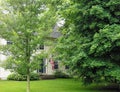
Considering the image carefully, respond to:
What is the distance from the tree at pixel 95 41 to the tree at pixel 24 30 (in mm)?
2049

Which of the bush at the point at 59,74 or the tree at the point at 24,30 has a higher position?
the tree at the point at 24,30

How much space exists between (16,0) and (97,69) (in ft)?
22.8

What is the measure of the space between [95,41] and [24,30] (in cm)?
456

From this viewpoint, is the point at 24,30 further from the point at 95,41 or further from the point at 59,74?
the point at 59,74

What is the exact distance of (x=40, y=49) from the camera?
57.2 feet

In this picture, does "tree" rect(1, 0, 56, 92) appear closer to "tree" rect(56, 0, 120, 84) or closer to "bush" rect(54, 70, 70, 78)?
"tree" rect(56, 0, 120, 84)

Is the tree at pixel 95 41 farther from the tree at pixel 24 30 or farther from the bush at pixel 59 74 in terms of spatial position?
the bush at pixel 59 74

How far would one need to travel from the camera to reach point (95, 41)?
16.4 meters

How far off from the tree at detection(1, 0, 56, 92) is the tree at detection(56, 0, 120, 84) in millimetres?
2049

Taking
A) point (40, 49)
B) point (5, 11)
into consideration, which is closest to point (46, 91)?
point (40, 49)

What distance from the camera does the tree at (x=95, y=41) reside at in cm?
1617

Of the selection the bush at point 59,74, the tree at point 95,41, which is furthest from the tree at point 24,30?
the bush at point 59,74

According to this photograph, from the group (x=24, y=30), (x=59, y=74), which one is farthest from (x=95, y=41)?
(x=59, y=74)

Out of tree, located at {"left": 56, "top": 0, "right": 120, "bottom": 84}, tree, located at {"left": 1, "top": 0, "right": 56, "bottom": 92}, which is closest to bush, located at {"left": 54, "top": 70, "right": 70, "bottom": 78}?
tree, located at {"left": 56, "top": 0, "right": 120, "bottom": 84}
